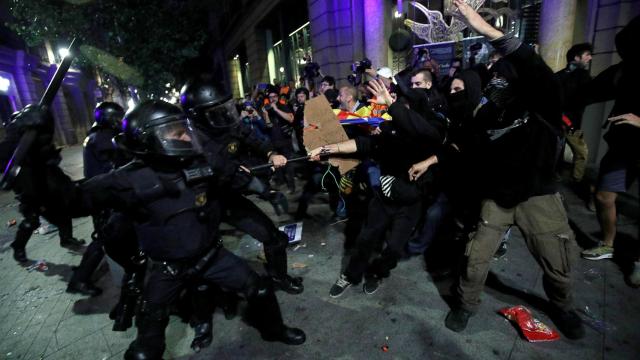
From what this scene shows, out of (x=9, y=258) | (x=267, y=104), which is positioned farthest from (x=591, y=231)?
(x=9, y=258)

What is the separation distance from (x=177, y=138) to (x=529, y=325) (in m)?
2.98

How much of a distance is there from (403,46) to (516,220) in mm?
7280

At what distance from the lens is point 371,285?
3.32 meters

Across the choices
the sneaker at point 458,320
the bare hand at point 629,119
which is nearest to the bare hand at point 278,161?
the sneaker at point 458,320

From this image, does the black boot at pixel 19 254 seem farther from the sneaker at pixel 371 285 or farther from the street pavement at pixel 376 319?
the sneaker at pixel 371 285

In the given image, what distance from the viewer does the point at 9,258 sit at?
501 centimetres

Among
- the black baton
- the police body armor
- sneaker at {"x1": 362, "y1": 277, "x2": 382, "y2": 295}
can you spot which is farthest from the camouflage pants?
the black baton

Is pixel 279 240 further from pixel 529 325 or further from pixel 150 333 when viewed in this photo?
pixel 529 325

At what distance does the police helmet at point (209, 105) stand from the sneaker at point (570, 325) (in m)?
3.44

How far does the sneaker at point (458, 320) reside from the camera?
271cm

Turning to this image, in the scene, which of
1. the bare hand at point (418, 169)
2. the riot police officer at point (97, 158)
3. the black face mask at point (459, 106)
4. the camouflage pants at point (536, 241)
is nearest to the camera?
the camouflage pants at point (536, 241)

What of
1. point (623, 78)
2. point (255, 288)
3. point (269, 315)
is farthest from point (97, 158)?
point (623, 78)

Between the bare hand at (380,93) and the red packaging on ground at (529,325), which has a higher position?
the bare hand at (380,93)

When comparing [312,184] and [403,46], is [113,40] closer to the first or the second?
[403,46]
